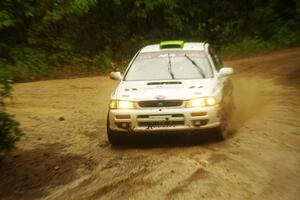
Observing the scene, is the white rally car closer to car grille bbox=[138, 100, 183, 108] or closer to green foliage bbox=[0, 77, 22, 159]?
car grille bbox=[138, 100, 183, 108]

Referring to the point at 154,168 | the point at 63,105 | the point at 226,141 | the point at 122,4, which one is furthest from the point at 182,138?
the point at 122,4

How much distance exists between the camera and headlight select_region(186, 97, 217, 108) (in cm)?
955

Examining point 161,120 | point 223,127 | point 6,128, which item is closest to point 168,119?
point 161,120

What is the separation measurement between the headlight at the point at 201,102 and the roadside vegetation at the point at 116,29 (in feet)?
42.9

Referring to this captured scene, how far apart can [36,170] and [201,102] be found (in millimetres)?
2796

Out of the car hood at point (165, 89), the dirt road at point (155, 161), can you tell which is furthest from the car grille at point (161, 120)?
the dirt road at point (155, 161)

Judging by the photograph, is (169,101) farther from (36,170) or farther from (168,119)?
A: (36,170)

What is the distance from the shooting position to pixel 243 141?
10.0 m

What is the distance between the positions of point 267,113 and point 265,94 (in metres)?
3.60

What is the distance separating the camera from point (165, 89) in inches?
385

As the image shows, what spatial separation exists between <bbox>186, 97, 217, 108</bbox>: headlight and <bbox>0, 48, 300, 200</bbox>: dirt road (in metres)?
0.70

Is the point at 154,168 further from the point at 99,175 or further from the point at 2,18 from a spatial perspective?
the point at 2,18

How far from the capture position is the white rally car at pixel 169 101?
954 cm

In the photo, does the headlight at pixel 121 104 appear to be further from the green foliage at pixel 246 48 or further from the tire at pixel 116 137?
the green foliage at pixel 246 48
